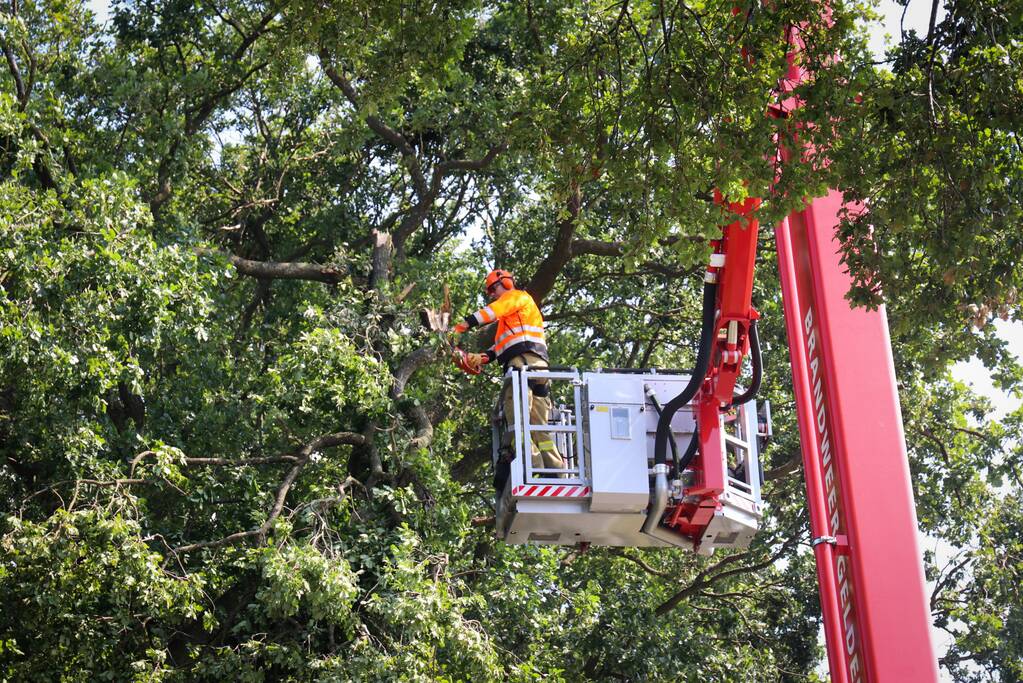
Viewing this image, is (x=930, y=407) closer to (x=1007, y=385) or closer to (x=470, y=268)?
(x=1007, y=385)

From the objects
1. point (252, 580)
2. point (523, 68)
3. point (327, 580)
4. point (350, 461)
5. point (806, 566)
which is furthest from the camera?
point (806, 566)

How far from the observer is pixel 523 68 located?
16.5m

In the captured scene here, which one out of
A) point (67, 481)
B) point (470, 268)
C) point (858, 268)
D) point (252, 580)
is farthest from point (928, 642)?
point (470, 268)

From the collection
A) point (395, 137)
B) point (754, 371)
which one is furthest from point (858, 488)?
point (395, 137)

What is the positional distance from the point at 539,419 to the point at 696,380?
1517 mm

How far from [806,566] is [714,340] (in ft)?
34.3

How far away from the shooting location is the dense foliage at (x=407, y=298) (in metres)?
9.08

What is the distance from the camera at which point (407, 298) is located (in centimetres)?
1591

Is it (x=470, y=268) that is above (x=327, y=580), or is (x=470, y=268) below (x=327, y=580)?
above

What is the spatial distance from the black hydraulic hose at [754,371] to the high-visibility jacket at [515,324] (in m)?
2.20

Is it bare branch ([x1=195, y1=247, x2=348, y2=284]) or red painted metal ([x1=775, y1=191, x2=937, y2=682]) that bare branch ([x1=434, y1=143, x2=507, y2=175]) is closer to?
bare branch ([x1=195, y1=247, x2=348, y2=284])

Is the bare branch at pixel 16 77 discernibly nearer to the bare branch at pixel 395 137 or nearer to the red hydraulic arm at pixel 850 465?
the bare branch at pixel 395 137

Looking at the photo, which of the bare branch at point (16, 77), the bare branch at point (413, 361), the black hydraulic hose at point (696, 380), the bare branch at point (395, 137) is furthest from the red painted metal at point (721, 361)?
the bare branch at point (16, 77)

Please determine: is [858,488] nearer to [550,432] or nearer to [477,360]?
[550,432]
